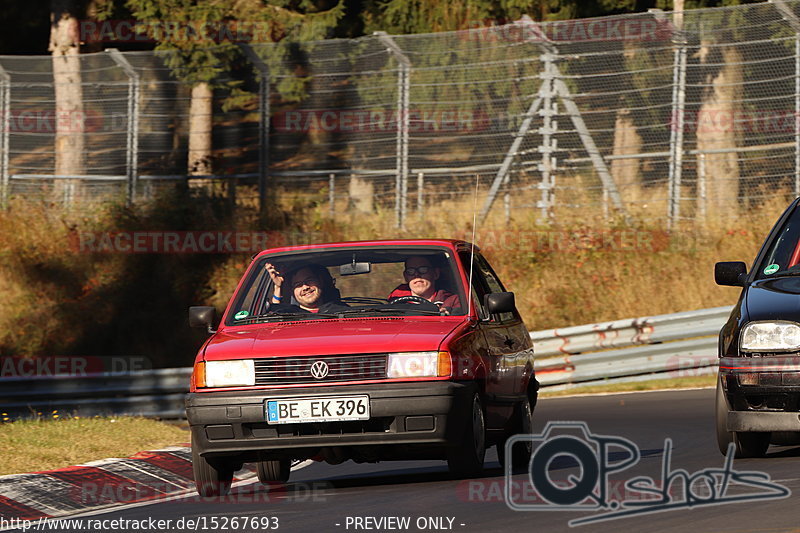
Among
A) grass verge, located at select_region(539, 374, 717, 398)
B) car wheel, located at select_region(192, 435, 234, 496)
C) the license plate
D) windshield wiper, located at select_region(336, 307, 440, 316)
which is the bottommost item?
grass verge, located at select_region(539, 374, 717, 398)

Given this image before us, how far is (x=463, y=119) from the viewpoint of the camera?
24.5 meters

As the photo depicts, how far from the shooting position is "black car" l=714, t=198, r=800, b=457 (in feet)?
30.0

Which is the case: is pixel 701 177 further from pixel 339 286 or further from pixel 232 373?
pixel 232 373

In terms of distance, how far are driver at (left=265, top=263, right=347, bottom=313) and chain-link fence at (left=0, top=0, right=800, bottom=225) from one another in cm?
1322

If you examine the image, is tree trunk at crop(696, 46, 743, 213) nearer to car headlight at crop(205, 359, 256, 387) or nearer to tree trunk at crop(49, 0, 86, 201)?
tree trunk at crop(49, 0, 86, 201)

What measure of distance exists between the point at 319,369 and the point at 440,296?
135 centimetres

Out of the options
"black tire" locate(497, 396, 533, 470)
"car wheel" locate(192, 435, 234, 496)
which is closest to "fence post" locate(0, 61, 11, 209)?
"black tire" locate(497, 396, 533, 470)

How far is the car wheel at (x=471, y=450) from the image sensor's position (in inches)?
355

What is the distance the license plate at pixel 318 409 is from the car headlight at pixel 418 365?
26cm

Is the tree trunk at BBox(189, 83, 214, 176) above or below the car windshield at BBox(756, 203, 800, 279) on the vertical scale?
above

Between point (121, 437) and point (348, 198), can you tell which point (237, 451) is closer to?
point (121, 437)

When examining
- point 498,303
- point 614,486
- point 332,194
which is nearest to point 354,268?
point 498,303
